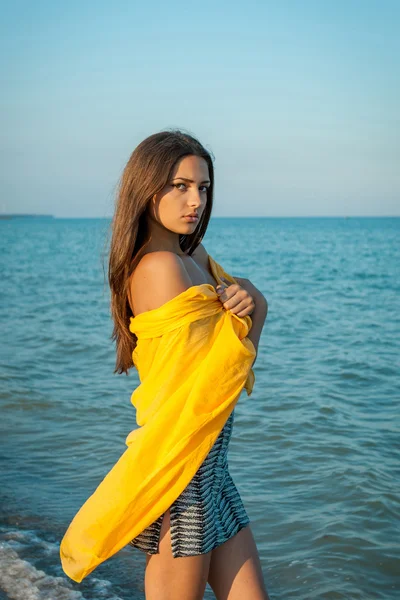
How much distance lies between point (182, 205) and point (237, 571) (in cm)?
121

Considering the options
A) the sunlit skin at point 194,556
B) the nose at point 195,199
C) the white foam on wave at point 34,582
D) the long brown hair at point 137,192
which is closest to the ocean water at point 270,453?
the white foam on wave at point 34,582

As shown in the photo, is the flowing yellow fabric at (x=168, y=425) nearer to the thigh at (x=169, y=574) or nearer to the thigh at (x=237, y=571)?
the thigh at (x=169, y=574)

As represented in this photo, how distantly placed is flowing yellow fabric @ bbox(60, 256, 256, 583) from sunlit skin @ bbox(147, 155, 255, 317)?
6.0 inches

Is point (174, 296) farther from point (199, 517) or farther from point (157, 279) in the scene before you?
point (199, 517)

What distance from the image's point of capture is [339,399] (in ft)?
26.2

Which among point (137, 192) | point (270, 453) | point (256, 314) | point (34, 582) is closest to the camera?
point (137, 192)

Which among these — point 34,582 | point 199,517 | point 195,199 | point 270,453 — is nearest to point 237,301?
point 195,199

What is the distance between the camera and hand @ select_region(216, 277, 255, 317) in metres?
2.32

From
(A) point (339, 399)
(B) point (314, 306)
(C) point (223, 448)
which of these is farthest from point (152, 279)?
(B) point (314, 306)

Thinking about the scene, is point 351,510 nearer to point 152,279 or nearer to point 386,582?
point 386,582

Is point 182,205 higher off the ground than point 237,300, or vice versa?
point 182,205

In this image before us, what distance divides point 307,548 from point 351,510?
688mm

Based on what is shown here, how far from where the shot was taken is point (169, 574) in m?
2.26

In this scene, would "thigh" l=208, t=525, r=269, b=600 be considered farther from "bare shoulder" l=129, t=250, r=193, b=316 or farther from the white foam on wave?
the white foam on wave
